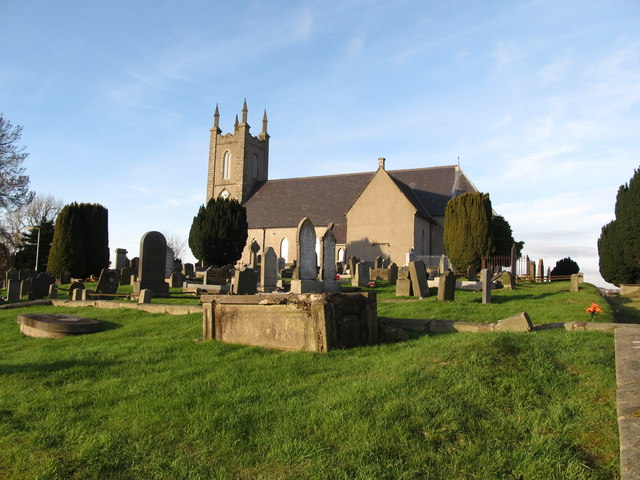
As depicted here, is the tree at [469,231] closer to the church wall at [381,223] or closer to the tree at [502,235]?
the tree at [502,235]

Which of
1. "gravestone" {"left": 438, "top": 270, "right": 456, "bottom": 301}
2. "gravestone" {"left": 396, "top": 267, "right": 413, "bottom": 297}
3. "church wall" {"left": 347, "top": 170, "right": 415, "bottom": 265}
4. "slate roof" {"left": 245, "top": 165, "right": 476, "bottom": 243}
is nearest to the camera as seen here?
"gravestone" {"left": 438, "top": 270, "right": 456, "bottom": 301}

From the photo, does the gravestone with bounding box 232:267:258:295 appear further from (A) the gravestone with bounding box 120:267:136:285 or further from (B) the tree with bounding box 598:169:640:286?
(B) the tree with bounding box 598:169:640:286

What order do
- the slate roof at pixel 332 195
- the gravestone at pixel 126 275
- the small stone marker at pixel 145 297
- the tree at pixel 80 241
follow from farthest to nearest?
1. the slate roof at pixel 332 195
2. the tree at pixel 80 241
3. the gravestone at pixel 126 275
4. the small stone marker at pixel 145 297

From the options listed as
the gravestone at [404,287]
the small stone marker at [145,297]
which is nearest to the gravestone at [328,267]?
the gravestone at [404,287]

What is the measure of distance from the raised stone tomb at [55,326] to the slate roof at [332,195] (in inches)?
1331

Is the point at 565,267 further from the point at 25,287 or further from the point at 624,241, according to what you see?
the point at 25,287

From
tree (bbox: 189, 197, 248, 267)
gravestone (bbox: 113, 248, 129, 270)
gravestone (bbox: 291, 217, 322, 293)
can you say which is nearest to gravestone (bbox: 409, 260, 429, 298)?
gravestone (bbox: 291, 217, 322, 293)

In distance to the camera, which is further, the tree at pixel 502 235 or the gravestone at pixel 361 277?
the tree at pixel 502 235

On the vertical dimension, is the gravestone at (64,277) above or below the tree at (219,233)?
below

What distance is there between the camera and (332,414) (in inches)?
161

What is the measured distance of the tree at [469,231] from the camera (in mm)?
32219

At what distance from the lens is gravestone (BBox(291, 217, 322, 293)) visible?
48.3 ft

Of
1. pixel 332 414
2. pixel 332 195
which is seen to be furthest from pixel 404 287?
pixel 332 195

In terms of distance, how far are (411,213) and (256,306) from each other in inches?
1349
